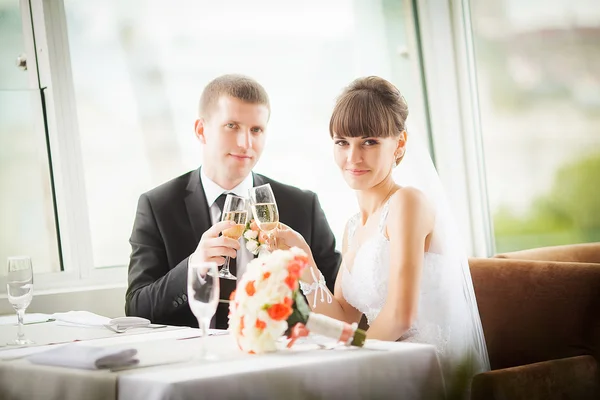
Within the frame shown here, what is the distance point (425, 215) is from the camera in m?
2.47

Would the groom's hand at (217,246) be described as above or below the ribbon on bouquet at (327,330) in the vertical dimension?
above

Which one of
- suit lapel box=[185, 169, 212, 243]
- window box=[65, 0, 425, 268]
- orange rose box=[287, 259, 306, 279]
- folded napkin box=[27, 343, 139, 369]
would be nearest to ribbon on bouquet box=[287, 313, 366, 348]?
orange rose box=[287, 259, 306, 279]

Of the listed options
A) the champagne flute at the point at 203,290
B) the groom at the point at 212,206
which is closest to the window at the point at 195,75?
the groom at the point at 212,206

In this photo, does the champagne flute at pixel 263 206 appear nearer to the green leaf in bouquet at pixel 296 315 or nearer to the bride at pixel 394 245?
the bride at pixel 394 245

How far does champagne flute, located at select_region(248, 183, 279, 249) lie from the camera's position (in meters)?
2.39

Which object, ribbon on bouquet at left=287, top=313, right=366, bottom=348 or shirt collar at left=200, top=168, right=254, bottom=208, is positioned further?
shirt collar at left=200, top=168, right=254, bottom=208

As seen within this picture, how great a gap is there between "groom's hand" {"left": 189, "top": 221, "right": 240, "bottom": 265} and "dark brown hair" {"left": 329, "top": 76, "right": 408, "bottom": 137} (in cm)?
56

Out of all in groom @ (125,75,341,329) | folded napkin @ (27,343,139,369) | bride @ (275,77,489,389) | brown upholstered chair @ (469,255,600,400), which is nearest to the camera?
folded napkin @ (27,343,139,369)

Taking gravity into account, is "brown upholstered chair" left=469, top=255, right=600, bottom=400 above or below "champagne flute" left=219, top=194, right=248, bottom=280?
below

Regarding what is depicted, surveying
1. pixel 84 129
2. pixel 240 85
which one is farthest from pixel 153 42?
pixel 240 85

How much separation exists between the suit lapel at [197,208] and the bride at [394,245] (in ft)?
2.44

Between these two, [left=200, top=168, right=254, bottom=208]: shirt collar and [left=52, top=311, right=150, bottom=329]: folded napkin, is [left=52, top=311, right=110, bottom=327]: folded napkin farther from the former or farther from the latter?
[left=200, top=168, right=254, bottom=208]: shirt collar

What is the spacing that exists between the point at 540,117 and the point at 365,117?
193 cm

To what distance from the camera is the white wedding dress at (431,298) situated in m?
2.43
